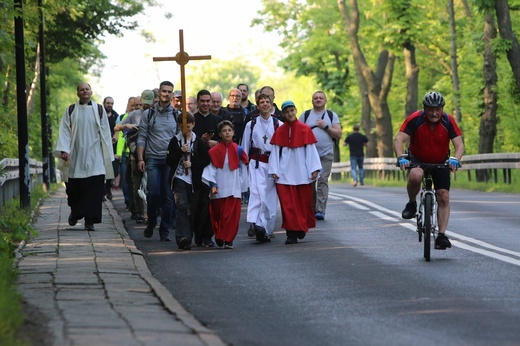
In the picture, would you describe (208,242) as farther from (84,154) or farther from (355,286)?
(355,286)

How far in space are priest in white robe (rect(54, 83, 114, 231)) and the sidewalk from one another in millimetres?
1458

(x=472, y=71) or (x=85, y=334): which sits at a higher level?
(x=472, y=71)

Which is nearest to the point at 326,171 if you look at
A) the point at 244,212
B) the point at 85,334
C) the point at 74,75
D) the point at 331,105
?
the point at 244,212

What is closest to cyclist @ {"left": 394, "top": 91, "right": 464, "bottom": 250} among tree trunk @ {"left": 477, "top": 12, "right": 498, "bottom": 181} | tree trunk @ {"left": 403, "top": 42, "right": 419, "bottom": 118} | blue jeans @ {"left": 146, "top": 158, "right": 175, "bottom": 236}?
blue jeans @ {"left": 146, "top": 158, "right": 175, "bottom": 236}

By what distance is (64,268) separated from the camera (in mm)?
11570

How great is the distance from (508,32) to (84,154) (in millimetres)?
18402

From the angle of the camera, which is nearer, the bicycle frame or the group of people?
the bicycle frame

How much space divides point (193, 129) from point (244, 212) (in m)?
5.21

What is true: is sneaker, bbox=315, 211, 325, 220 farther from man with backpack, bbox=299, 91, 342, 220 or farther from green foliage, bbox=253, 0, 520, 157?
green foliage, bbox=253, 0, 520, 157

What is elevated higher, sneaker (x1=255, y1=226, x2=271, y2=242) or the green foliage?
the green foliage

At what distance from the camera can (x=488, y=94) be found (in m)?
36.2

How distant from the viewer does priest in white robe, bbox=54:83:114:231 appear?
1711 centimetres

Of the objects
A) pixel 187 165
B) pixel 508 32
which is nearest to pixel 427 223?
pixel 187 165

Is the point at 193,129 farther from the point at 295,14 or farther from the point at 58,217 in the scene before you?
the point at 295,14
